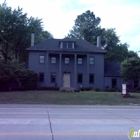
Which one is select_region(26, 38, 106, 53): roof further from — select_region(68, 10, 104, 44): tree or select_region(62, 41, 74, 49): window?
select_region(68, 10, 104, 44): tree

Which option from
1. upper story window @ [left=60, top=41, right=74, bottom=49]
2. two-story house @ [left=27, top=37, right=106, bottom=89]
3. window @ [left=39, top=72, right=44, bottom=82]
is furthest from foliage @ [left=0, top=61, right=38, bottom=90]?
upper story window @ [left=60, top=41, right=74, bottom=49]

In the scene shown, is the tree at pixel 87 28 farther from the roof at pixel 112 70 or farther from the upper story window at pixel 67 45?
the upper story window at pixel 67 45

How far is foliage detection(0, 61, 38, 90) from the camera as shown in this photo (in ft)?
128

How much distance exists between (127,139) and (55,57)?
3865 centimetres

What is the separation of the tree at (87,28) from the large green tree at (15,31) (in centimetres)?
1723

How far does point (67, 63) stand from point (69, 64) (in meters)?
0.35

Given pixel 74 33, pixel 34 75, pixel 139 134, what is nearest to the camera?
pixel 139 134

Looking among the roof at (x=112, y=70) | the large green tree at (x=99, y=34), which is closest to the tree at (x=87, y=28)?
the large green tree at (x=99, y=34)

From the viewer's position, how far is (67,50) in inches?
1779

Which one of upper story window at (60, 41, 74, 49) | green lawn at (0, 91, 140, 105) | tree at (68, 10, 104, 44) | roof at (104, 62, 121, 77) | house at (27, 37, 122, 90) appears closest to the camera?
green lawn at (0, 91, 140, 105)

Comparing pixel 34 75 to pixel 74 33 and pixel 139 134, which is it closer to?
pixel 139 134

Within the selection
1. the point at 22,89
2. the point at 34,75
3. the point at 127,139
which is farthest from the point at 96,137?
the point at 34,75

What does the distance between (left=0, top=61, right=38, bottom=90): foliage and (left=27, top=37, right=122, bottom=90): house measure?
15.5ft

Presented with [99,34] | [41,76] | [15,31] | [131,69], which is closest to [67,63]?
[41,76]
